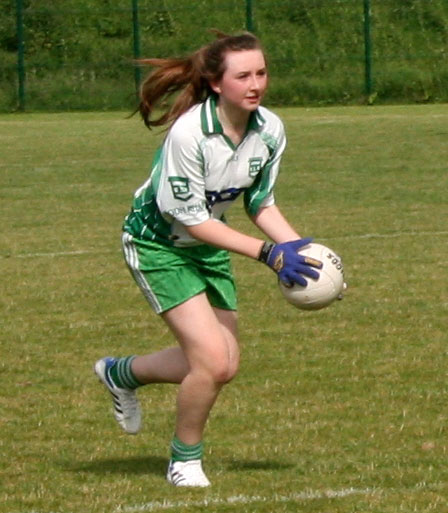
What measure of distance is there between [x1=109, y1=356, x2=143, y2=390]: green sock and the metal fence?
27.4 meters

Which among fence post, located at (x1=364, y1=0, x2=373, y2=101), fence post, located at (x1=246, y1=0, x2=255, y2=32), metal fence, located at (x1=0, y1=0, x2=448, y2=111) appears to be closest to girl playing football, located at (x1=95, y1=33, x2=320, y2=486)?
metal fence, located at (x1=0, y1=0, x2=448, y2=111)

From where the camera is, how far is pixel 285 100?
33.9m

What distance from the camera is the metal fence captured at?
3372 cm

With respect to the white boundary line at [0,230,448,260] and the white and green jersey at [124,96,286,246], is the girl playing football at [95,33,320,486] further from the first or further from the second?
the white boundary line at [0,230,448,260]

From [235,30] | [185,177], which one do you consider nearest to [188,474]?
[185,177]

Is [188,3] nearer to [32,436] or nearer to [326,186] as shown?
[326,186]

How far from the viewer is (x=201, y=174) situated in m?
5.49

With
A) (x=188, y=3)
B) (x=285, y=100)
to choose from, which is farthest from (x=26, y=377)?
(x=188, y=3)

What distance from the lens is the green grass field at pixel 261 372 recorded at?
5.57m

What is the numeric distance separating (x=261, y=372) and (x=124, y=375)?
1.78 metres

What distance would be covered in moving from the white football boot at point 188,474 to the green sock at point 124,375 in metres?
0.57

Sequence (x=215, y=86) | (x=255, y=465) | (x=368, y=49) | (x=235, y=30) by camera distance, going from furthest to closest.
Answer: (x=235, y=30) → (x=368, y=49) → (x=255, y=465) → (x=215, y=86)

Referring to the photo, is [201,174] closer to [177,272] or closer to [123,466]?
[177,272]

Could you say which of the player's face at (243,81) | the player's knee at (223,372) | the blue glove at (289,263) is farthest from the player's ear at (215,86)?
the player's knee at (223,372)
